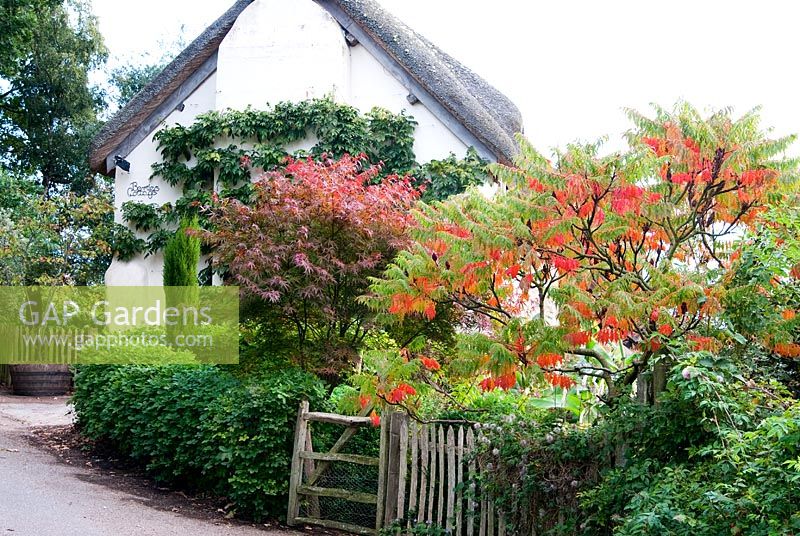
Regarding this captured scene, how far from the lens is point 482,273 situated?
6273 mm

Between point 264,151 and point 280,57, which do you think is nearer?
point 264,151

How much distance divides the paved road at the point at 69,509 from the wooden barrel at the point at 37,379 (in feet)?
24.1

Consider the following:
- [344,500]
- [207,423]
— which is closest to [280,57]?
[207,423]

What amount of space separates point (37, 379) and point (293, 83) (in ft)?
26.5

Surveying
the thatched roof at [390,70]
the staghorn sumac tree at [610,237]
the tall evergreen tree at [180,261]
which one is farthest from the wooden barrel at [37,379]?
the staghorn sumac tree at [610,237]

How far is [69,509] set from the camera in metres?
7.73

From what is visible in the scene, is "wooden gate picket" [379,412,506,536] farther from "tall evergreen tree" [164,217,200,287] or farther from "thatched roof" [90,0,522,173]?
"thatched roof" [90,0,522,173]

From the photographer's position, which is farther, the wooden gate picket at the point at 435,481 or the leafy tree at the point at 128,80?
the leafy tree at the point at 128,80

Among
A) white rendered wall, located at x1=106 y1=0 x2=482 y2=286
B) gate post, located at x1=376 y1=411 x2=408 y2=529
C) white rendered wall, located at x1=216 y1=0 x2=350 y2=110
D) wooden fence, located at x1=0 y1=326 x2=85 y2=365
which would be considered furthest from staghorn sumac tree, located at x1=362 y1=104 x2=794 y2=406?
wooden fence, located at x1=0 y1=326 x2=85 y2=365

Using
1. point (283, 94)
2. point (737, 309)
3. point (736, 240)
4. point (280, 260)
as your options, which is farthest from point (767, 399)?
point (283, 94)

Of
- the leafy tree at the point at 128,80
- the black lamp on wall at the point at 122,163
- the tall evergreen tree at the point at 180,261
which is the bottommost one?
the tall evergreen tree at the point at 180,261

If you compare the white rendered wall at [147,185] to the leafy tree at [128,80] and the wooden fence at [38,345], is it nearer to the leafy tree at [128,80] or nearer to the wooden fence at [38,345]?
the wooden fence at [38,345]

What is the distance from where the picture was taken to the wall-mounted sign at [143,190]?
56.6 feet

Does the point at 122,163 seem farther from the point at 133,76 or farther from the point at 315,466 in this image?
the point at 133,76
